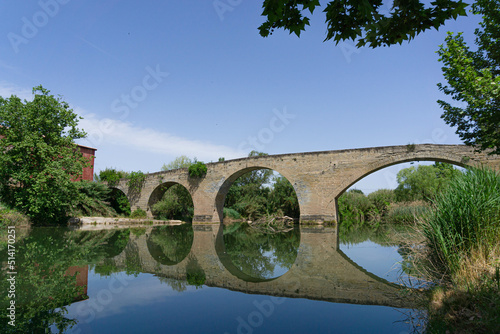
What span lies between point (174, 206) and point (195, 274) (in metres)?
16.9

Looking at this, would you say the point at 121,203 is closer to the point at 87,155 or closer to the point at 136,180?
the point at 136,180

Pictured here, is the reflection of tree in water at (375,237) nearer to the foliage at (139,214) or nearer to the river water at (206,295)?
the river water at (206,295)

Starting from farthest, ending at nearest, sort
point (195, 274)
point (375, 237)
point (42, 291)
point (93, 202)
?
point (93, 202), point (375, 237), point (195, 274), point (42, 291)

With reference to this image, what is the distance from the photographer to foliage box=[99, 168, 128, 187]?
2314 centimetres

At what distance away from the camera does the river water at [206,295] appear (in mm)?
2717

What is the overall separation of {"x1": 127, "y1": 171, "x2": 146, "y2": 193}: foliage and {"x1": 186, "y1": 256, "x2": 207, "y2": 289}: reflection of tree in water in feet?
55.9

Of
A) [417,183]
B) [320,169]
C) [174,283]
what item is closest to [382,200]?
[320,169]

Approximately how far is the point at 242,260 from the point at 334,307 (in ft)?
9.91

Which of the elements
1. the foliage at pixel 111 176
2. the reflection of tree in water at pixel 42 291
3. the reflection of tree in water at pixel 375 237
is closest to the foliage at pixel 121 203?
the foliage at pixel 111 176

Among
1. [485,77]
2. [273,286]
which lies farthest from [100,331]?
[485,77]

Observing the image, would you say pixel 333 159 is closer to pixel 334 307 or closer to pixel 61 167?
pixel 334 307

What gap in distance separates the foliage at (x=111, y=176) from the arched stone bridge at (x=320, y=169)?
7.62m

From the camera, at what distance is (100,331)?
255 centimetres

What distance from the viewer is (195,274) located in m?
4.69
